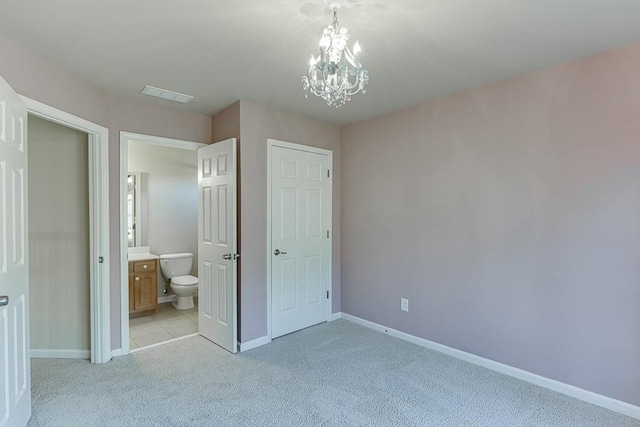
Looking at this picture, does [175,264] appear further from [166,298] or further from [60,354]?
[60,354]

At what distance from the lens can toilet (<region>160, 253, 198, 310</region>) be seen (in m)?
4.34

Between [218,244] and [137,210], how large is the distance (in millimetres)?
2163

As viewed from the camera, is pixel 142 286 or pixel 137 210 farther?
pixel 137 210

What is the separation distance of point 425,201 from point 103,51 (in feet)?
9.16

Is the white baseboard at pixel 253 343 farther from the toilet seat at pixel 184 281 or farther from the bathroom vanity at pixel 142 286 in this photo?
the bathroom vanity at pixel 142 286

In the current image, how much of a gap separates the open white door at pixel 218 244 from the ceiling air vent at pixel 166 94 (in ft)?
1.58

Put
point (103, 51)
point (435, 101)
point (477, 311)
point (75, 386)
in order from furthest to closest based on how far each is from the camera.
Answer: point (435, 101)
point (477, 311)
point (75, 386)
point (103, 51)

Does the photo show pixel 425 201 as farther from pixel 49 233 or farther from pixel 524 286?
pixel 49 233

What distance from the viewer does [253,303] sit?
3.22 m

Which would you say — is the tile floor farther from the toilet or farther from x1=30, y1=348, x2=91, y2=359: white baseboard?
x1=30, y1=348, x2=91, y2=359: white baseboard

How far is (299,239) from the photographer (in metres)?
3.66


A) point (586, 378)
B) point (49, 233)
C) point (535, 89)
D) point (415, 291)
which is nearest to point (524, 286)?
point (586, 378)

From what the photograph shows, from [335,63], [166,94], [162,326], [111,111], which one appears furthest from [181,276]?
[335,63]

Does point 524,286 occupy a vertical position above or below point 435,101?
below
